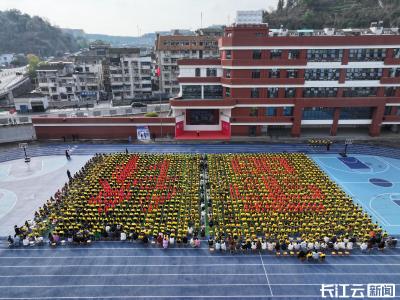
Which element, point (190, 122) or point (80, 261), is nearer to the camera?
point (80, 261)

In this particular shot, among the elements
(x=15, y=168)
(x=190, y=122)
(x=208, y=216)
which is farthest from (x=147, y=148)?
(x=208, y=216)

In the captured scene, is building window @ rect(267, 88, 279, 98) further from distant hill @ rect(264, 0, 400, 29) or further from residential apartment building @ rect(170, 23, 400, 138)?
distant hill @ rect(264, 0, 400, 29)

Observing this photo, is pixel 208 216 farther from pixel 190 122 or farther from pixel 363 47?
pixel 363 47

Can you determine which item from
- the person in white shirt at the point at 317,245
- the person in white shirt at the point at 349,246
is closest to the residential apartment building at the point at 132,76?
the person in white shirt at the point at 317,245

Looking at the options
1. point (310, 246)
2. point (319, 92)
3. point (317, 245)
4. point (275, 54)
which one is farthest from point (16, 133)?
point (319, 92)

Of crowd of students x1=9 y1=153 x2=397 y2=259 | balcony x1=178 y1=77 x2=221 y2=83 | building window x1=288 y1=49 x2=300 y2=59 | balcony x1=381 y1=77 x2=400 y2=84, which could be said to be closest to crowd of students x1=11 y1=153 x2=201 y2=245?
crowd of students x1=9 y1=153 x2=397 y2=259

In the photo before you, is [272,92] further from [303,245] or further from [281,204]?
[303,245]
